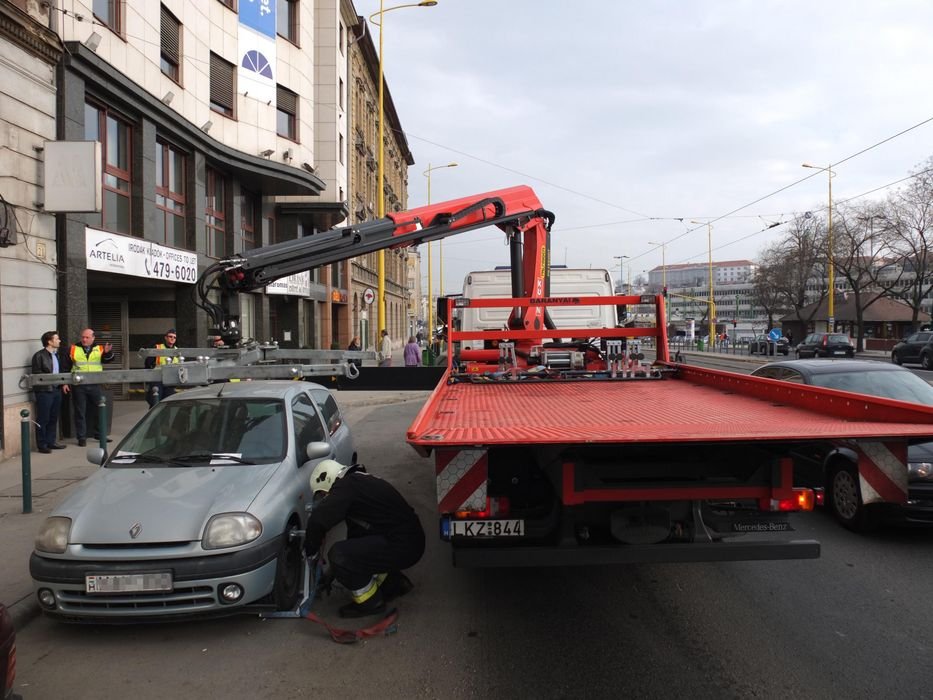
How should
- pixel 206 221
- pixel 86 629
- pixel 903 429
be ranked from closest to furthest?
pixel 903 429 → pixel 86 629 → pixel 206 221

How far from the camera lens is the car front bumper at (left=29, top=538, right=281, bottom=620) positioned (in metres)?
3.95

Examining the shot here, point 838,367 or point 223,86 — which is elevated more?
point 223,86

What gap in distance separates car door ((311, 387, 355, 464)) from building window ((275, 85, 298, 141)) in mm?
16222

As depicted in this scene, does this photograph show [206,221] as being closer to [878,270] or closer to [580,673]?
[580,673]

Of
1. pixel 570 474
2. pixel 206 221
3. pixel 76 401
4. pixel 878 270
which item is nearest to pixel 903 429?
pixel 570 474

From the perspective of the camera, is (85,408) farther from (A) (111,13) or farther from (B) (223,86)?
(B) (223,86)

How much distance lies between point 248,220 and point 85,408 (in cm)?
1217

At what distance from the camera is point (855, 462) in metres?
5.86

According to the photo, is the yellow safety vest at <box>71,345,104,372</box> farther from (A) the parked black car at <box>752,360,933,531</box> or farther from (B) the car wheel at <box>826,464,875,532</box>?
(B) the car wheel at <box>826,464,875,532</box>

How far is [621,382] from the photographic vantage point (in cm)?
664

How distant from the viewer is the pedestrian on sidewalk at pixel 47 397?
9.45 metres

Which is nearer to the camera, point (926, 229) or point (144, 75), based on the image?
point (144, 75)

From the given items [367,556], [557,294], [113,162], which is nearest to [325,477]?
[367,556]

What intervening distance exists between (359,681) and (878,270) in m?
51.2
